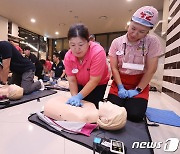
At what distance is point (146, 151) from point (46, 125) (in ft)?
2.24

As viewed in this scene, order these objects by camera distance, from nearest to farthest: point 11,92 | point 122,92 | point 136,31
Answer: point 136,31, point 122,92, point 11,92

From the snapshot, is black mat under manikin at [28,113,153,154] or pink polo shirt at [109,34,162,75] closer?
black mat under manikin at [28,113,153,154]

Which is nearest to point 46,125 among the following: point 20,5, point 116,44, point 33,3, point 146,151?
point 146,151

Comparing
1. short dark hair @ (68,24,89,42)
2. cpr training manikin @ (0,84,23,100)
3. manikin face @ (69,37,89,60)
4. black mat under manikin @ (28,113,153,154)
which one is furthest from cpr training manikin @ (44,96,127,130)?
cpr training manikin @ (0,84,23,100)

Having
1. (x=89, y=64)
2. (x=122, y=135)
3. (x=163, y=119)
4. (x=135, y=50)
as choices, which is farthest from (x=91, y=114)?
(x=163, y=119)

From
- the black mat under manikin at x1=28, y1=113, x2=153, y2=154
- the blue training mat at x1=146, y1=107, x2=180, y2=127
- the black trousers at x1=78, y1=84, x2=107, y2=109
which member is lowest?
the blue training mat at x1=146, y1=107, x2=180, y2=127

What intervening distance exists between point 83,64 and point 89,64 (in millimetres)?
55

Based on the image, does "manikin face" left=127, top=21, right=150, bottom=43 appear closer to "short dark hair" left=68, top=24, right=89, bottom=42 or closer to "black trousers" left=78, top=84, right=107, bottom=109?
"short dark hair" left=68, top=24, right=89, bottom=42

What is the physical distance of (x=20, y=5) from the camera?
179 inches

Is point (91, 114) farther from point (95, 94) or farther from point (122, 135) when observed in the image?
point (95, 94)

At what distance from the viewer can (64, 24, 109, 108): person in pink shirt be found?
122 centimetres

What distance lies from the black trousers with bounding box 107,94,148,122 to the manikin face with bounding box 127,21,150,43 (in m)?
0.54

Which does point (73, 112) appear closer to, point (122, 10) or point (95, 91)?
point (95, 91)

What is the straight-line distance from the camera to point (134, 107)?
1394mm
